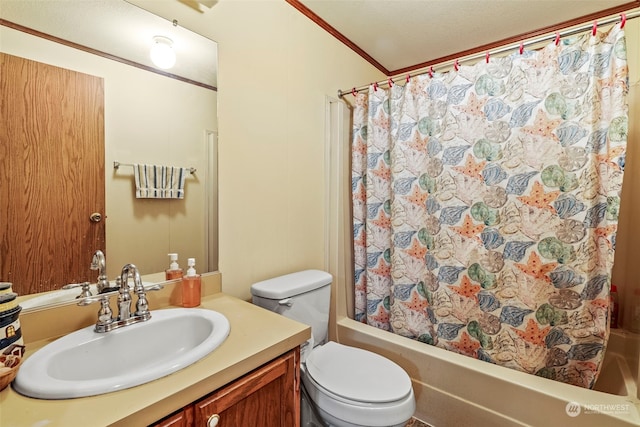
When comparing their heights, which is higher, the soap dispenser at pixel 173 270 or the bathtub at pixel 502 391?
the soap dispenser at pixel 173 270

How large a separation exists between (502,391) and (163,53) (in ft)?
6.80

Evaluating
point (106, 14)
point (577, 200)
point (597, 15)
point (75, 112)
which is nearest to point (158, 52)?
point (106, 14)

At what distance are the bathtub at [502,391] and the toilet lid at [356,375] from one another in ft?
1.29

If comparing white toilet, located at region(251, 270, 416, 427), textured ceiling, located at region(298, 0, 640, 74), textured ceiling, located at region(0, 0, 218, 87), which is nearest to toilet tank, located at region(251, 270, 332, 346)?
white toilet, located at region(251, 270, 416, 427)

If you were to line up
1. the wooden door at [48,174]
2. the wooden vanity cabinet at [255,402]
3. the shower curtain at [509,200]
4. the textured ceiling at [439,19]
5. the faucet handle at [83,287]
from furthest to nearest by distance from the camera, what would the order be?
the textured ceiling at [439,19] < the shower curtain at [509,200] < the faucet handle at [83,287] < the wooden door at [48,174] < the wooden vanity cabinet at [255,402]

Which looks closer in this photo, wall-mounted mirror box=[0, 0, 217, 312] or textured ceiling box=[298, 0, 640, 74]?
wall-mounted mirror box=[0, 0, 217, 312]

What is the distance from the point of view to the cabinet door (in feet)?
2.36

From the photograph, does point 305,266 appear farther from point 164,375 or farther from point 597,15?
point 597,15

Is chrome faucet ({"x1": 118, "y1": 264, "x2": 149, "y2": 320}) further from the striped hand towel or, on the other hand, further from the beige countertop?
the striped hand towel

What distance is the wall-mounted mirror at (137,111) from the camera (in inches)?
35.6

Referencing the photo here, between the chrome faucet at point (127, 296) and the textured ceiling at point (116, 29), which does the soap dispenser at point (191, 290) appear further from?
the textured ceiling at point (116, 29)

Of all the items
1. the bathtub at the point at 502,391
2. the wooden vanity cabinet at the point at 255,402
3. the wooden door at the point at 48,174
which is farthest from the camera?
the bathtub at the point at 502,391

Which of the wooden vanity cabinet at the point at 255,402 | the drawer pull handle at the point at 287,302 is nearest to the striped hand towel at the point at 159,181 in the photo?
the drawer pull handle at the point at 287,302

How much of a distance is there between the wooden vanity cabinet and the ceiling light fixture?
1.18 m
